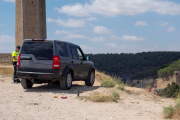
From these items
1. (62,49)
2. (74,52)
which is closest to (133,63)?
(74,52)

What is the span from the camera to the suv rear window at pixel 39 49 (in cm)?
951

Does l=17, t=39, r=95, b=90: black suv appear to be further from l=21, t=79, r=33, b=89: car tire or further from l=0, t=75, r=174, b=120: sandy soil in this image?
l=0, t=75, r=174, b=120: sandy soil

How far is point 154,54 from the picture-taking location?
650ft

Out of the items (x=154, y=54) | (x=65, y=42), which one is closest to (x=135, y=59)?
(x=154, y=54)

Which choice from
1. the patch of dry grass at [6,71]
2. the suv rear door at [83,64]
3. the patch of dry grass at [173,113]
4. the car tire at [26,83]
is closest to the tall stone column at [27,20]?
the patch of dry grass at [6,71]

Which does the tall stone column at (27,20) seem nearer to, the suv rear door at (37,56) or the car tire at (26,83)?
the car tire at (26,83)

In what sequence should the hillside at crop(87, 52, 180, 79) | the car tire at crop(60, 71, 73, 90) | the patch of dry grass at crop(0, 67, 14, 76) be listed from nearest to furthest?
1. the car tire at crop(60, 71, 73, 90)
2. the patch of dry grass at crop(0, 67, 14, 76)
3. the hillside at crop(87, 52, 180, 79)

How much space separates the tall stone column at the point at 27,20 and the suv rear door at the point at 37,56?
114 ft

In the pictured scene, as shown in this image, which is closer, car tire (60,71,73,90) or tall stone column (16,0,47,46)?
car tire (60,71,73,90)

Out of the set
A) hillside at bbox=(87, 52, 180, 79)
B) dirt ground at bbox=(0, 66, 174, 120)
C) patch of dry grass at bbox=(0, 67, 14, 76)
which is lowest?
hillside at bbox=(87, 52, 180, 79)

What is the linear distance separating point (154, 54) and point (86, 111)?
198958 millimetres

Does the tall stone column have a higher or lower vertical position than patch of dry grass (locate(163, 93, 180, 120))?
higher

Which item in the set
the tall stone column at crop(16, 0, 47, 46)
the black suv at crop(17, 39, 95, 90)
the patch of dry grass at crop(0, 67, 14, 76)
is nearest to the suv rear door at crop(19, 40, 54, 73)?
the black suv at crop(17, 39, 95, 90)

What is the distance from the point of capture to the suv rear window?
9.51m
